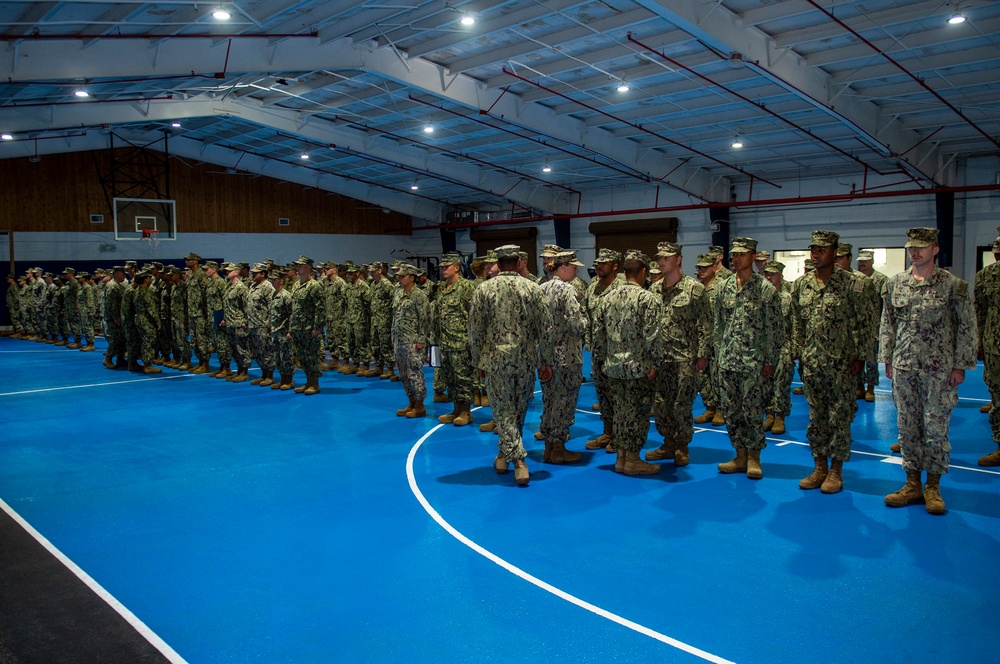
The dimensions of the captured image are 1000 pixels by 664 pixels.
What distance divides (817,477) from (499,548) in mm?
2894

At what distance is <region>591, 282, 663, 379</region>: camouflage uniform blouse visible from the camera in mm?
6125

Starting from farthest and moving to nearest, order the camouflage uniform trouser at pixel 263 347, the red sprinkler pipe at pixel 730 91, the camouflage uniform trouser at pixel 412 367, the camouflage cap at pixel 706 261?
1. the red sprinkler pipe at pixel 730 91
2. the camouflage uniform trouser at pixel 263 347
3. the camouflage uniform trouser at pixel 412 367
4. the camouflage cap at pixel 706 261

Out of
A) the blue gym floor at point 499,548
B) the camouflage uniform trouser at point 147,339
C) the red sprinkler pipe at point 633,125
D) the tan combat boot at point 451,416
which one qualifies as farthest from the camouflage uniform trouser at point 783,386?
the camouflage uniform trouser at point 147,339

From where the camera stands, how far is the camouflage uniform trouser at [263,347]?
11383 mm

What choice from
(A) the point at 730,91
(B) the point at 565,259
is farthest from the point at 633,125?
(B) the point at 565,259

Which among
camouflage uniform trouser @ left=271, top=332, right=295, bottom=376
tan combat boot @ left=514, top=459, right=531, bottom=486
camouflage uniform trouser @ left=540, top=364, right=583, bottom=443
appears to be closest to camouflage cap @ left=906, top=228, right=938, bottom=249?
camouflage uniform trouser @ left=540, top=364, right=583, bottom=443

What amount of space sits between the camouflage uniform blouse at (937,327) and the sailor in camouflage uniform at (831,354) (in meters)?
0.34

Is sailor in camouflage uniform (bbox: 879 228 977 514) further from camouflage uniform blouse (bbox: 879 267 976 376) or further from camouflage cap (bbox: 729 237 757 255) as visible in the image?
camouflage cap (bbox: 729 237 757 255)

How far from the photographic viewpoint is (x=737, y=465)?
6.36 m

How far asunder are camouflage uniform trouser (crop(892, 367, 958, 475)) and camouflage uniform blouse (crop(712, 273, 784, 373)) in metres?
0.94

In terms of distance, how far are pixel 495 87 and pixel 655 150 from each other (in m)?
6.38

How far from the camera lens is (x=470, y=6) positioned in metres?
12.0

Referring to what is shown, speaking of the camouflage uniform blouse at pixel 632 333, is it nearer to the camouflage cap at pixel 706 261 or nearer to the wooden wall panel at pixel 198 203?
the camouflage cap at pixel 706 261

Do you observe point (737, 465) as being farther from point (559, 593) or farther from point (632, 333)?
point (559, 593)
